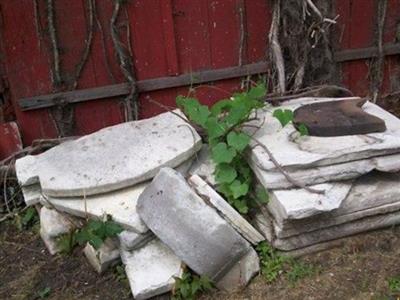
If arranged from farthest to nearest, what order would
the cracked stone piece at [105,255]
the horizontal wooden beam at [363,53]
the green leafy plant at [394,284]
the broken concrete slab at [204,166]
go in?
the horizontal wooden beam at [363,53] → the broken concrete slab at [204,166] → the cracked stone piece at [105,255] → the green leafy plant at [394,284]

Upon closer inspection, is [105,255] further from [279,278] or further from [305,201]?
[305,201]

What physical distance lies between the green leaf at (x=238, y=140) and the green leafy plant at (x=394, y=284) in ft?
3.33

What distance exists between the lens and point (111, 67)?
12.2 feet

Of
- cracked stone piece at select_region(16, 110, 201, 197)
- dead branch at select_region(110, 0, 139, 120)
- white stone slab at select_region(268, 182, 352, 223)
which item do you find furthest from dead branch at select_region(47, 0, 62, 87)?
white stone slab at select_region(268, 182, 352, 223)

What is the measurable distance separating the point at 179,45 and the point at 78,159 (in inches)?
51.4

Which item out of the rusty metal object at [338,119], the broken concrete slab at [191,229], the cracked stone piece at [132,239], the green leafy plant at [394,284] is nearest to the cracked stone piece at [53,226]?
the cracked stone piece at [132,239]

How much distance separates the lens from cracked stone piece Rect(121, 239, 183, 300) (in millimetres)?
2477

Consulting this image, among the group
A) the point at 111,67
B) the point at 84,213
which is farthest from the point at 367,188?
the point at 111,67

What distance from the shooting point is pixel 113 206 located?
2801mm

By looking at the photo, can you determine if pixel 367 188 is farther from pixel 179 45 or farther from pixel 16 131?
pixel 16 131

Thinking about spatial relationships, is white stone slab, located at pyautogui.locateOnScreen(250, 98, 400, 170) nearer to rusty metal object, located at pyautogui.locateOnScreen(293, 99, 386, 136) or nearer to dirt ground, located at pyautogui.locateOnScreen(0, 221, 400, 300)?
rusty metal object, located at pyautogui.locateOnScreen(293, 99, 386, 136)

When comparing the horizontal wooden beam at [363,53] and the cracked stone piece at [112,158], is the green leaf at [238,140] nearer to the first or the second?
the cracked stone piece at [112,158]

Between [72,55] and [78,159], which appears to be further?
[72,55]

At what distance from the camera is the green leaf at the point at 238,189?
2678 mm
